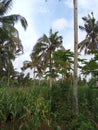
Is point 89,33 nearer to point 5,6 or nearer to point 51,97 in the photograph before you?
point 5,6

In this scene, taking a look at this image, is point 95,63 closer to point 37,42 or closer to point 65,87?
point 65,87

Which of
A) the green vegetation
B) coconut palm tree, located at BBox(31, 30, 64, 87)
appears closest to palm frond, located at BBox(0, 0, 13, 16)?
the green vegetation

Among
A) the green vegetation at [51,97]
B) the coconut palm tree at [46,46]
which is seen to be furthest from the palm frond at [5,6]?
the coconut palm tree at [46,46]

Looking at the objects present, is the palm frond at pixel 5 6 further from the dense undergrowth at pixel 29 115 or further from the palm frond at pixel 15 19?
the dense undergrowth at pixel 29 115

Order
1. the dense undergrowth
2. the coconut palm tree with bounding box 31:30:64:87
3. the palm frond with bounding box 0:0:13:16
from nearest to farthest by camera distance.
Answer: the dense undergrowth → the palm frond with bounding box 0:0:13:16 → the coconut palm tree with bounding box 31:30:64:87

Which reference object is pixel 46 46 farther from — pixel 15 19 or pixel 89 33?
pixel 15 19

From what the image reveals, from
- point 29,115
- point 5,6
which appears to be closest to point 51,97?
point 29,115

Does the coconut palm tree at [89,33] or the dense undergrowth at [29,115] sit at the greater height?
→ the coconut palm tree at [89,33]

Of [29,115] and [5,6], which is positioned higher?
[5,6]

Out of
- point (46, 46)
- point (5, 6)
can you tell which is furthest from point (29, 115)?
point (46, 46)

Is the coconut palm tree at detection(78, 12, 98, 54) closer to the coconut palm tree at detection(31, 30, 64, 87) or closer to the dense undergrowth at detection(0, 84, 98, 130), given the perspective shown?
the coconut palm tree at detection(31, 30, 64, 87)

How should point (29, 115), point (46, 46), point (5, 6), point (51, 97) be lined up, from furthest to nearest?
point (46, 46) → point (5, 6) → point (51, 97) → point (29, 115)

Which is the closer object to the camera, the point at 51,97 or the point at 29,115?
the point at 29,115

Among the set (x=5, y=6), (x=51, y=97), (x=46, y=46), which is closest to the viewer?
(x=51, y=97)
